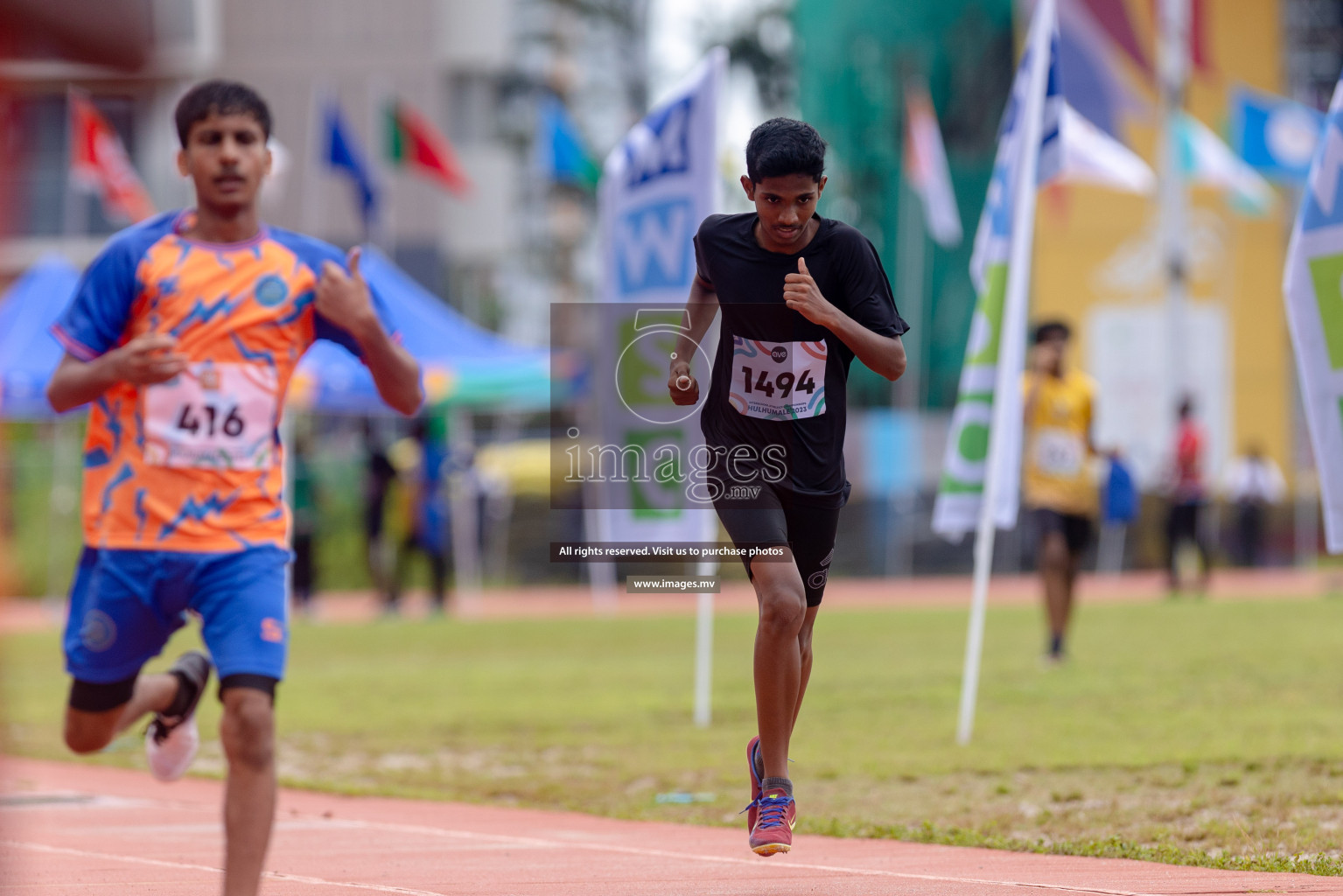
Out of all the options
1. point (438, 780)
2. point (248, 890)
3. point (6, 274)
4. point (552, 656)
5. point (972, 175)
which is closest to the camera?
point (6, 274)

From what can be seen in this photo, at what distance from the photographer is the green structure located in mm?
40625

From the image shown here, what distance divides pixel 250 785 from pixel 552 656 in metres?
12.0

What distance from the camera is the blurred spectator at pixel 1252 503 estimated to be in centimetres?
3025

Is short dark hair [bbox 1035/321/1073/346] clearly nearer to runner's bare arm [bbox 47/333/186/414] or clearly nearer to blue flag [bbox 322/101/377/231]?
runner's bare arm [bbox 47/333/186/414]

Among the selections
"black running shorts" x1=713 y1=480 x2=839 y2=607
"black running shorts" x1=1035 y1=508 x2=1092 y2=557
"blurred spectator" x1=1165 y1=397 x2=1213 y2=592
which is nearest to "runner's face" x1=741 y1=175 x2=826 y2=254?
"black running shorts" x1=713 y1=480 x2=839 y2=607

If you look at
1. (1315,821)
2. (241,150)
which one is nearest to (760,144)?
(241,150)

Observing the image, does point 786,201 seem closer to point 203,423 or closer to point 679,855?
A: point 203,423

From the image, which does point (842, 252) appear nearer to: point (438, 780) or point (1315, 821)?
point (1315, 821)

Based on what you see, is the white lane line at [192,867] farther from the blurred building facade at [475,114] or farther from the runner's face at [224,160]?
the blurred building facade at [475,114]

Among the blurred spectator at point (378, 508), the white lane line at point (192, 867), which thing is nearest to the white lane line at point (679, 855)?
the white lane line at point (192, 867)

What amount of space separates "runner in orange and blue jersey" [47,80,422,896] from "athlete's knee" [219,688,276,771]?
0.07 m

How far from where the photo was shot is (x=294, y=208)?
4062 cm

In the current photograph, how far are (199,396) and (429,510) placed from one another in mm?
17056

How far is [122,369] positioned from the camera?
14.4 feet
